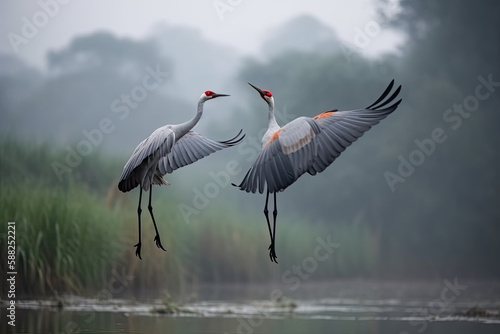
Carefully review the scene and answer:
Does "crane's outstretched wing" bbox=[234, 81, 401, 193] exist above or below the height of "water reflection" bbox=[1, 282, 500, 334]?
above

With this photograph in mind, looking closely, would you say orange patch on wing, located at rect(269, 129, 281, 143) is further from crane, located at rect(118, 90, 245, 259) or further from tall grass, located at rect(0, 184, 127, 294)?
tall grass, located at rect(0, 184, 127, 294)

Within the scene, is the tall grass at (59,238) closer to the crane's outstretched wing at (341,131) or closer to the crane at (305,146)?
the crane at (305,146)

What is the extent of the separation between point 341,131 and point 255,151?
28019 millimetres

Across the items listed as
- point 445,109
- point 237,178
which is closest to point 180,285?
point 237,178

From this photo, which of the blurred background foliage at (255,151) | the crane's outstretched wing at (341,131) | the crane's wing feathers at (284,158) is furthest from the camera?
the blurred background foliage at (255,151)

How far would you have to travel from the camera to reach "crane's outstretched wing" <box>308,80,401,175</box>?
9867mm

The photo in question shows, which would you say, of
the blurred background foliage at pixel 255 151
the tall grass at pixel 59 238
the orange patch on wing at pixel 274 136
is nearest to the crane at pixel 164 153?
the orange patch on wing at pixel 274 136

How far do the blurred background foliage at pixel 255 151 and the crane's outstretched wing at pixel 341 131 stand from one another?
300 inches

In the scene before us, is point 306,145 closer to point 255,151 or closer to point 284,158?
point 284,158

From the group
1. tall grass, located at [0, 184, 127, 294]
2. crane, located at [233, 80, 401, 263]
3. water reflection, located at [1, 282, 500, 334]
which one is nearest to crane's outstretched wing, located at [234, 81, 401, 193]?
crane, located at [233, 80, 401, 263]

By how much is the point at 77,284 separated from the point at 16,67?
28.5 m

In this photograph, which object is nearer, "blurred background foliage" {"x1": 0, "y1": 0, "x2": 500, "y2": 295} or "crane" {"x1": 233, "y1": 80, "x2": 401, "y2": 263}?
"crane" {"x1": 233, "y1": 80, "x2": 401, "y2": 263}

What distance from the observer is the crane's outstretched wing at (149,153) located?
10.4 meters

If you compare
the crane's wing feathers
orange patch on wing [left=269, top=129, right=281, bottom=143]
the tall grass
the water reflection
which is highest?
orange patch on wing [left=269, top=129, right=281, bottom=143]
